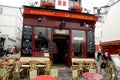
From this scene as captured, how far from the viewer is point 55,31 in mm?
12125

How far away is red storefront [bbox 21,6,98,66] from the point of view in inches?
447

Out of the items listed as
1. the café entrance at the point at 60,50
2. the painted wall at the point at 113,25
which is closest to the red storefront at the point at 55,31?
the café entrance at the point at 60,50

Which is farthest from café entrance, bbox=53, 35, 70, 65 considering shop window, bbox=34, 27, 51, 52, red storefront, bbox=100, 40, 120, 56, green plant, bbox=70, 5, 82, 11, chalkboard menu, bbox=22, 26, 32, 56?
red storefront, bbox=100, 40, 120, 56

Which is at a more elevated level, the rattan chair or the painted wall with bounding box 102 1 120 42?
the painted wall with bounding box 102 1 120 42

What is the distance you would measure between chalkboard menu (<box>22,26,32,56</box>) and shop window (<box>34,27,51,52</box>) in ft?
1.44

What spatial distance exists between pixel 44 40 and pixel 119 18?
11.7 metres

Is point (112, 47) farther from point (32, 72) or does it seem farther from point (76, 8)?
point (32, 72)

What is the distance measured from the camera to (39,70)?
10891 millimetres

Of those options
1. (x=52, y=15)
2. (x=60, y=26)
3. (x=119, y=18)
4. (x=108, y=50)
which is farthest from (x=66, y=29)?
(x=108, y=50)

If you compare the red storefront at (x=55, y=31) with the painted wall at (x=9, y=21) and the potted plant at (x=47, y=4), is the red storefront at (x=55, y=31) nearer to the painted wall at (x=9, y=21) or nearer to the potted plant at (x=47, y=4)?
the potted plant at (x=47, y=4)

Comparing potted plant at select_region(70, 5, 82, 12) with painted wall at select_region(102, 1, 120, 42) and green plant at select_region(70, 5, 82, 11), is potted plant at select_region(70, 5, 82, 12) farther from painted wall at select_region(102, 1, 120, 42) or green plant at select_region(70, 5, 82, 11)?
painted wall at select_region(102, 1, 120, 42)

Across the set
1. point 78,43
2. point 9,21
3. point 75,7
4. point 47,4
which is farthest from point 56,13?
point 9,21

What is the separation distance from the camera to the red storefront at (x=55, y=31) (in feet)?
37.2

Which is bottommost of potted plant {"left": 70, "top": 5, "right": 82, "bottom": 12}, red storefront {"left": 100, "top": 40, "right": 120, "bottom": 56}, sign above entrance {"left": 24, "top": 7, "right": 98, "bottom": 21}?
red storefront {"left": 100, "top": 40, "right": 120, "bottom": 56}
